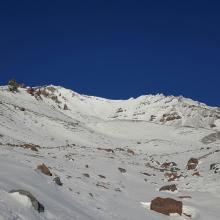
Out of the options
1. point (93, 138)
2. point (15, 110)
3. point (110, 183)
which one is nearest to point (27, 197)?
point (110, 183)

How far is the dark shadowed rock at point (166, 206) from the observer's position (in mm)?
20109

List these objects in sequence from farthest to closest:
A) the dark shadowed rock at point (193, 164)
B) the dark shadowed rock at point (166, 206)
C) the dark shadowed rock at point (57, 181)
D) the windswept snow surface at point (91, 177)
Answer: the dark shadowed rock at point (193, 164) < the dark shadowed rock at point (166, 206) < the dark shadowed rock at point (57, 181) < the windswept snow surface at point (91, 177)

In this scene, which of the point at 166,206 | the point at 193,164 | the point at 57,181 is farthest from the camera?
the point at 193,164

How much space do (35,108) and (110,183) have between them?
72.5 metres

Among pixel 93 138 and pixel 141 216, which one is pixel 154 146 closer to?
pixel 93 138

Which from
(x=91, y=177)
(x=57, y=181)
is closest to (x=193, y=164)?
(x=91, y=177)

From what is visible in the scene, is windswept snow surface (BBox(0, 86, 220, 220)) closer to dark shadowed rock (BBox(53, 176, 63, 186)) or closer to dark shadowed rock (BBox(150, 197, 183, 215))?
dark shadowed rock (BBox(53, 176, 63, 186))

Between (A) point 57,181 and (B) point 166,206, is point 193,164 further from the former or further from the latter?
(A) point 57,181

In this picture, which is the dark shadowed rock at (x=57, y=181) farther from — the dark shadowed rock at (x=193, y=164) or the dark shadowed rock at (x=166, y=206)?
the dark shadowed rock at (x=193, y=164)

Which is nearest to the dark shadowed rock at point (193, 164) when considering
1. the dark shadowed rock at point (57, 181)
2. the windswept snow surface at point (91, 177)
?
the windswept snow surface at point (91, 177)

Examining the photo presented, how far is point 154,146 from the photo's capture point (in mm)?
70562

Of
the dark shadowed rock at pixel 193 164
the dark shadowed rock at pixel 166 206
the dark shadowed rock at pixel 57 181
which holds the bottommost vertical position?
the dark shadowed rock at pixel 57 181

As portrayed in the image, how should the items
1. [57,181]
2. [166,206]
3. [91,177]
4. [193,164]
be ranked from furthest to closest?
[193,164]
[91,177]
[166,206]
[57,181]

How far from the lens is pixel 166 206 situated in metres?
20.2
